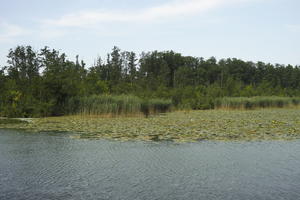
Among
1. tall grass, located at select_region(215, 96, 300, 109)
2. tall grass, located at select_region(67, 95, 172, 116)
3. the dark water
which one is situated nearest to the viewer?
the dark water

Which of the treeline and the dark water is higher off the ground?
the treeline

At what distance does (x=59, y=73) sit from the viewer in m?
23.7

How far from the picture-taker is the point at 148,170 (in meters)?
7.37

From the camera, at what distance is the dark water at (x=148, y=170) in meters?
5.76

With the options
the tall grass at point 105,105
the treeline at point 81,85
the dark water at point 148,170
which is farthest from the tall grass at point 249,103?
the dark water at point 148,170

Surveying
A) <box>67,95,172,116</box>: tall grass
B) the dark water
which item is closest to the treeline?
<box>67,95,172,116</box>: tall grass

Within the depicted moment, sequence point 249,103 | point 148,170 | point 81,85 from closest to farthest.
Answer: point 148,170, point 81,85, point 249,103

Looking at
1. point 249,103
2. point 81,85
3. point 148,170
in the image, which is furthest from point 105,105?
point 249,103

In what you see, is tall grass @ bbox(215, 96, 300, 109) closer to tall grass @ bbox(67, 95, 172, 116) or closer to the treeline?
the treeline

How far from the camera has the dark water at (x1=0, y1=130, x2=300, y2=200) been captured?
576cm

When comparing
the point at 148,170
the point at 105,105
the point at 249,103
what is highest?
the point at 105,105

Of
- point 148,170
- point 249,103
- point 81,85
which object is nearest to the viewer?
point 148,170

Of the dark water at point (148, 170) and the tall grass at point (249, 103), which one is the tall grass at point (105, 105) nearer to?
the dark water at point (148, 170)

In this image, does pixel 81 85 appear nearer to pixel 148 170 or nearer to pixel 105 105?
pixel 105 105
